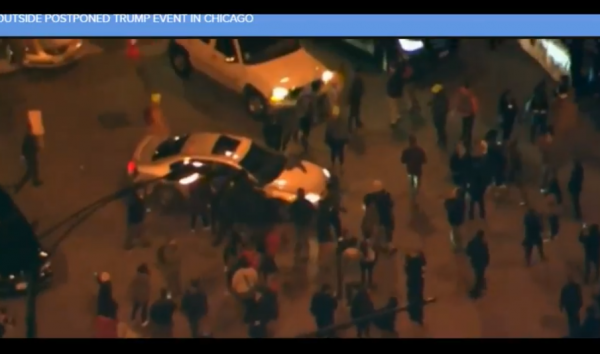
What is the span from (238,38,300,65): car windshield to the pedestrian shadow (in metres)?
0.68

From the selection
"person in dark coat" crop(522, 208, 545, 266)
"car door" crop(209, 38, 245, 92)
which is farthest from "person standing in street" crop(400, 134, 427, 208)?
"car door" crop(209, 38, 245, 92)

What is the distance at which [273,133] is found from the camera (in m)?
5.25

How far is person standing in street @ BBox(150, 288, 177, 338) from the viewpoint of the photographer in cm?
524

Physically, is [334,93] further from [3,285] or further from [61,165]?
[3,285]

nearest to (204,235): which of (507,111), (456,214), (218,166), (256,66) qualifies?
(218,166)

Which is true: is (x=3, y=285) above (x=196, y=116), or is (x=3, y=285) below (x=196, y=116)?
below

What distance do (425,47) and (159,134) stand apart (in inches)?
36.7

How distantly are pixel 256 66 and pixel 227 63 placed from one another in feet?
0.32

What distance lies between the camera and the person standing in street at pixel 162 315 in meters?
5.24

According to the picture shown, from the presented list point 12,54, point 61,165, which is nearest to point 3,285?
point 61,165

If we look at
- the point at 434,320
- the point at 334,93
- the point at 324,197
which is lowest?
the point at 434,320

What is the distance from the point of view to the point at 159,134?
17.2ft

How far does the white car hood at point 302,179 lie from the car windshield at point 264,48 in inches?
14.5

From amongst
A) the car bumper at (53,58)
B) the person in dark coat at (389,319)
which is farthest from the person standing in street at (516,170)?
the car bumper at (53,58)
